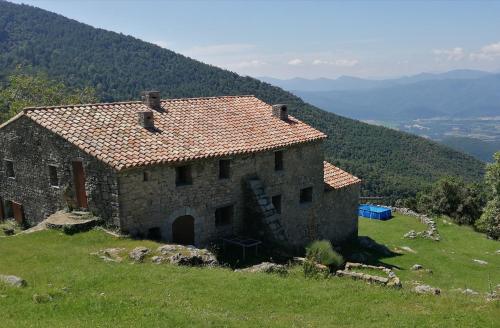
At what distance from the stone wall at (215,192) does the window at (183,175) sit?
0.23 meters

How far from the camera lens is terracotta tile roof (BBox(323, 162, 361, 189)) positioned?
3053cm

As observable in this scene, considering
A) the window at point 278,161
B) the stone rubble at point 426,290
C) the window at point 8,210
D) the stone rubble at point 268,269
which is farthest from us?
the window at point 278,161

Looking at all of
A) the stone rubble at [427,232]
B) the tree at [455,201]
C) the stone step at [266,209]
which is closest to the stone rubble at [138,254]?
the stone step at [266,209]

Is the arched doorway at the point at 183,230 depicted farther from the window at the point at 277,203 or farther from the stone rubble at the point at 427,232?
the stone rubble at the point at 427,232

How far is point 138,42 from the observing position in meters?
148

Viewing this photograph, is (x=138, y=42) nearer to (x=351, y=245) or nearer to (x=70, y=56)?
(x=70, y=56)

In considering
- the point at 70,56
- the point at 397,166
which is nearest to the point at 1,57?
the point at 70,56

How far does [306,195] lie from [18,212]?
1583 cm

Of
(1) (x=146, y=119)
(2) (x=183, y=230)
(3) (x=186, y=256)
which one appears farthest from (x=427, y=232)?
(3) (x=186, y=256)

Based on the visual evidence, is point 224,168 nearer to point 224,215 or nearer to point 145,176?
point 224,215

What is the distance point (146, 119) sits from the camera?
2269 cm

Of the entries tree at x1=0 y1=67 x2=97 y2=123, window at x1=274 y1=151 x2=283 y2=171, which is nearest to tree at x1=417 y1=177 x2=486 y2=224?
window at x1=274 y1=151 x2=283 y2=171

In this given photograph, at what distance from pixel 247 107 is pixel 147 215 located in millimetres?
11385

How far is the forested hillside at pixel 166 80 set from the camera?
10781 centimetres
